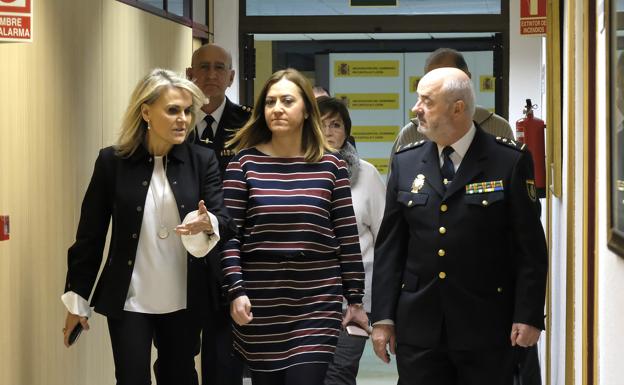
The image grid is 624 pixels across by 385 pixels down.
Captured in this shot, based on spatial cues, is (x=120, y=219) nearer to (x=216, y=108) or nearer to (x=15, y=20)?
(x=15, y=20)

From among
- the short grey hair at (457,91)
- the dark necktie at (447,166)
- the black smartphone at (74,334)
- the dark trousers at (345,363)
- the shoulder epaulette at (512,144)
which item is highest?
the short grey hair at (457,91)

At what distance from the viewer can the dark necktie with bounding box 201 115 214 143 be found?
207 inches

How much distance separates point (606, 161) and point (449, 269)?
3.36ft

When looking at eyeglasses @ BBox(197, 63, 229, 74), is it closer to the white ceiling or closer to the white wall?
the white wall

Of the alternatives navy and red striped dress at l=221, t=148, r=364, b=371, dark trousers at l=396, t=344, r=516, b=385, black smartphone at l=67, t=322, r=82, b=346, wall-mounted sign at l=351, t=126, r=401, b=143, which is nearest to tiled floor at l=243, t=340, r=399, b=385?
wall-mounted sign at l=351, t=126, r=401, b=143

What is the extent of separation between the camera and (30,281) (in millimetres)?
4535

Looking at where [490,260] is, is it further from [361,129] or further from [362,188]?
[361,129]

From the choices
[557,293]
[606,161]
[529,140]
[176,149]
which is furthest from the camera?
[529,140]

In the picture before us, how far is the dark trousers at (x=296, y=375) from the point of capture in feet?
13.1

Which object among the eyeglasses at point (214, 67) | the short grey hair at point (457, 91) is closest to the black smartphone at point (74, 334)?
the short grey hair at point (457, 91)

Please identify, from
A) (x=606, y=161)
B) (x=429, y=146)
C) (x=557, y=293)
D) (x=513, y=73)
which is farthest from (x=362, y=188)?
(x=513, y=73)

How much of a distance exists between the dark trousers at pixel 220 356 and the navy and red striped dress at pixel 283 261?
1.07 feet

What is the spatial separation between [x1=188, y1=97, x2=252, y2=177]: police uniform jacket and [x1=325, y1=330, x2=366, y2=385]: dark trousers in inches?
38.9

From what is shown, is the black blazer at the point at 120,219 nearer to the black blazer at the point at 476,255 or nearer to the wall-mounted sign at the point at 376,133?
the black blazer at the point at 476,255
